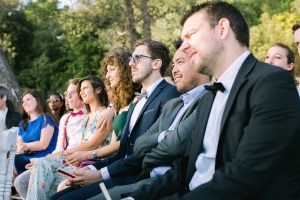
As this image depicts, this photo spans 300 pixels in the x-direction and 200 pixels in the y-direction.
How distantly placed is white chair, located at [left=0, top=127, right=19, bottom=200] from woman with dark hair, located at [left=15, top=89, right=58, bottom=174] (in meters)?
2.57

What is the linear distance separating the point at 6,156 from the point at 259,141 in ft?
8.18

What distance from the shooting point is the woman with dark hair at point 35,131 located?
6973 mm

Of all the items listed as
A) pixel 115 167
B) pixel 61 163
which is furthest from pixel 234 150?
pixel 61 163

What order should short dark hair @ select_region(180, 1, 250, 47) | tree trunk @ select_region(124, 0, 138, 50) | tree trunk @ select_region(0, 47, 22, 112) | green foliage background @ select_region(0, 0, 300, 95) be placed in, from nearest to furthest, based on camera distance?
short dark hair @ select_region(180, 1, 250, 47)
tree trunk @ select_region(0, 47, 22, 112)
tree trunk @ select_region(124, 0, 138, 50)
green foliage background @ select_region(0, 0, 300, 95)

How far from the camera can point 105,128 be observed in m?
5.62

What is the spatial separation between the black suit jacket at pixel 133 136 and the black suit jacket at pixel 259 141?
1857 millimetres

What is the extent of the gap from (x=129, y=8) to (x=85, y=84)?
43.5 ft

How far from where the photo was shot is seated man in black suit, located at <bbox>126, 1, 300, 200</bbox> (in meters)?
2.31

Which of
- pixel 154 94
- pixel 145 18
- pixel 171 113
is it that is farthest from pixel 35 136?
pixel 145 18

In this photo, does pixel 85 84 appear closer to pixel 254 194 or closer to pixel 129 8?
pixel 254 194

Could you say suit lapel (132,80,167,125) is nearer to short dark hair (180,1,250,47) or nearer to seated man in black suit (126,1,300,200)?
seated man in black suit (126,1,300,200)

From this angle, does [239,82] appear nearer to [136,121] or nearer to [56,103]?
[136,121]

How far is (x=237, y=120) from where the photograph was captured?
243 cm

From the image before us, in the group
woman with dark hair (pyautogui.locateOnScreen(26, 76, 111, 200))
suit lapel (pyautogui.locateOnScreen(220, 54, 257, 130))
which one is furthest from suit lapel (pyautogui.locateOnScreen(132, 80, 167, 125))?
suit lapel (pyautogui.locateOnScreen(220, 54, 257, 130))
